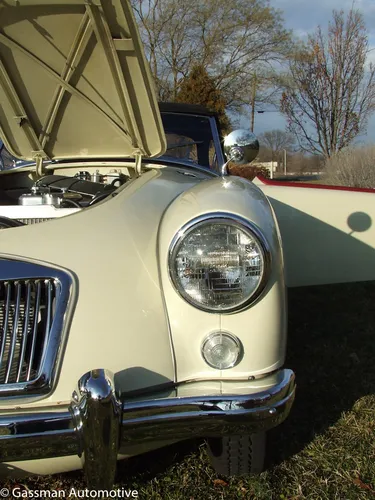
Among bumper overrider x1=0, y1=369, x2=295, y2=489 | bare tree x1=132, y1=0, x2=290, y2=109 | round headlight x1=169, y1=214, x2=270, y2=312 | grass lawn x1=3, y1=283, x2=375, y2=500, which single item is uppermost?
bare tree x1=132, y1=0, x2=290, y2=109

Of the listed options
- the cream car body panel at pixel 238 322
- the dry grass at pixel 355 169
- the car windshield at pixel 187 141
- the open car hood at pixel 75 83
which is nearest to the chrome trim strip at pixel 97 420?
the cream car body panel at pixel 238 322

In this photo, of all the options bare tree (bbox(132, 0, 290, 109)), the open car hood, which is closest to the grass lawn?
the open car hood

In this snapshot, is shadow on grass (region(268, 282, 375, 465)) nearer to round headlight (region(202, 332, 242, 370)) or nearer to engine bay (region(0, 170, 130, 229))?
round headlight (region(202, 332, 242, 370))

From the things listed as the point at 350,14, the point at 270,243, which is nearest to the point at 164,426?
the point at 270,243

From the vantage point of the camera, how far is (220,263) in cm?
158

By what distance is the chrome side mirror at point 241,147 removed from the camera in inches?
104

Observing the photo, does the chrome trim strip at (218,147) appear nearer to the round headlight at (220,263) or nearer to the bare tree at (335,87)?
the round headlight at (220,263)

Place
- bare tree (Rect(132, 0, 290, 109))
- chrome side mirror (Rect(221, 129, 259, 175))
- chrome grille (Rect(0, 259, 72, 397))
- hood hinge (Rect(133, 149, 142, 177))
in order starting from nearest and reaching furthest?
chrome grille (Rect(0, 259, 72, 397))
chrome side mirror (Rect(221, 129, 259, 175))
hood hinge (Rect(133, 149, 142, 177))
bare tree (Rect(132, 0, 290, 109))

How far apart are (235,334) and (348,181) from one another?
957 cm

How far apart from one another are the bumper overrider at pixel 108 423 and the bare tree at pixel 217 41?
1953cm

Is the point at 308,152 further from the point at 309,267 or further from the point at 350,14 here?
the point at 309,267

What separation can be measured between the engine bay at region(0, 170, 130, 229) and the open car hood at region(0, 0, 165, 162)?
22 centimetres

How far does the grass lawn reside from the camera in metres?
1.88

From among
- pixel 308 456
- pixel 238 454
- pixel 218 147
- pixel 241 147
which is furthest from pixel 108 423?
pixel 218 147
